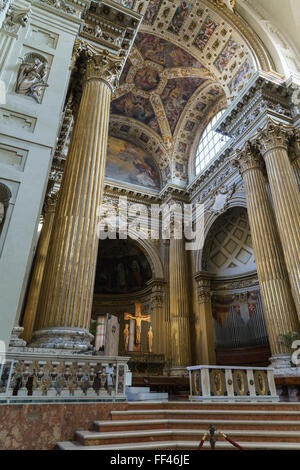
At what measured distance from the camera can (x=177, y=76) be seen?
608 inches

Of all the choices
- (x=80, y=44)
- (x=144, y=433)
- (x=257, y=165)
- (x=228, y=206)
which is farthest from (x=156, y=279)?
(x=144, y=433)

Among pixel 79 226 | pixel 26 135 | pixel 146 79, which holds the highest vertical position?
pixel 146 79

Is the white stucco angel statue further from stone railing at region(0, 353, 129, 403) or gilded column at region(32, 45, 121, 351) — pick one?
stone railing at region(0, 353, 129, 403)

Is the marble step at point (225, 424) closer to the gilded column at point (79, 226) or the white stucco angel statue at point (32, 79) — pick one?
the gilded column at point (79, 226)

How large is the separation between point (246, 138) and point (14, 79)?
819 cm

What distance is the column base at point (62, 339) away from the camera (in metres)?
4.38

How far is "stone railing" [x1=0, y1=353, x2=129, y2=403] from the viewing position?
352cm

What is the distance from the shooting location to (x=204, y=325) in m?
13.2

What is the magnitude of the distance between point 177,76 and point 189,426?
1584cm

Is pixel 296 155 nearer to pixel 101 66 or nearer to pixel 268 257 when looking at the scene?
pixel 268 257

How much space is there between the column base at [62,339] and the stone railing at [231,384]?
87.0 inches

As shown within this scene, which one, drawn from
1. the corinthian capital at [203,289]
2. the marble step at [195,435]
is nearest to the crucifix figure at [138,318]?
the corinthian capital at [203,289]

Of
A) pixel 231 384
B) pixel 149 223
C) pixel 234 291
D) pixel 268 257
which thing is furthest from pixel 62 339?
pixel 149 223

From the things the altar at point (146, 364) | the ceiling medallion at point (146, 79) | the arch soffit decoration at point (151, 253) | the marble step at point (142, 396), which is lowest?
the marble step at point (142, 396)
